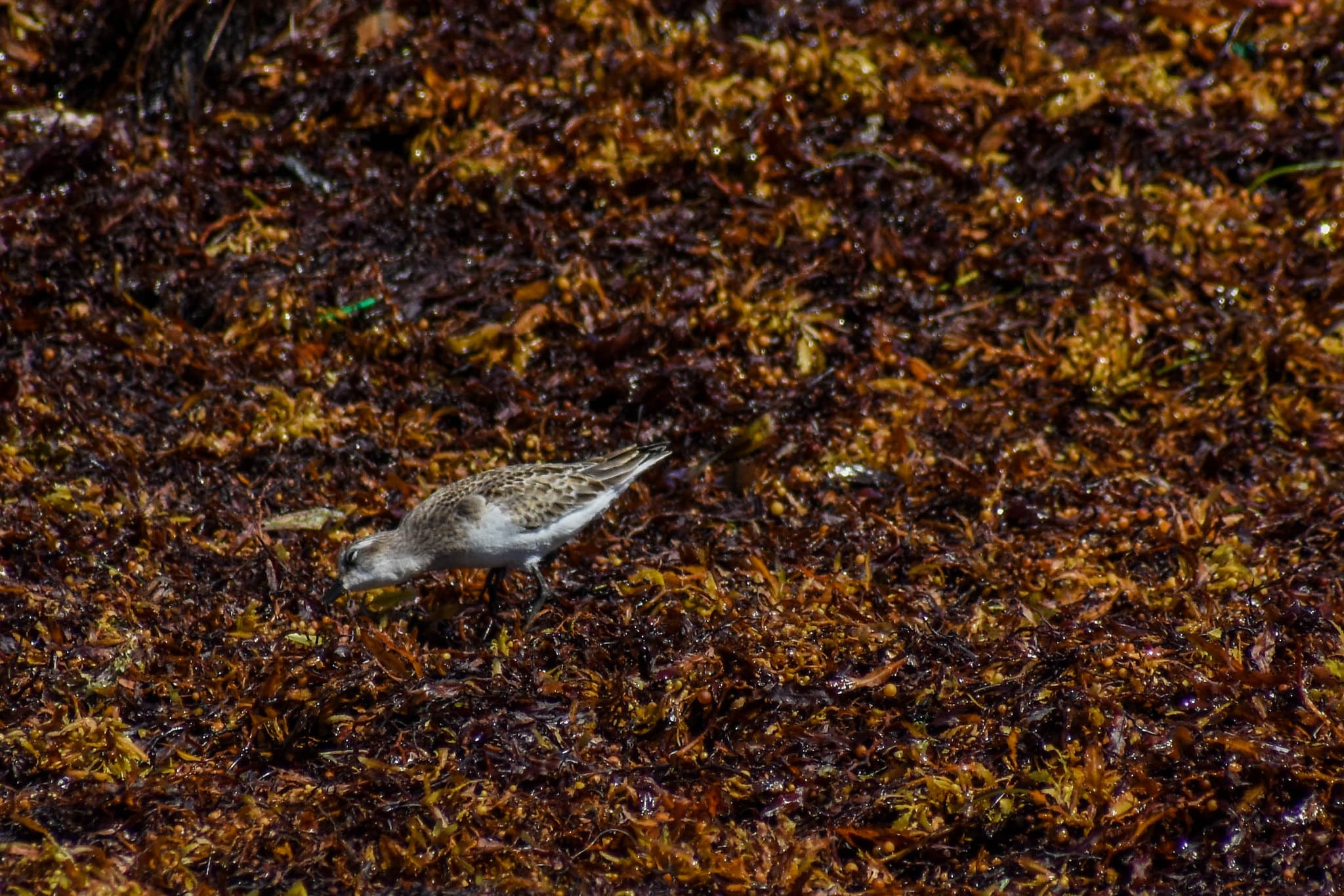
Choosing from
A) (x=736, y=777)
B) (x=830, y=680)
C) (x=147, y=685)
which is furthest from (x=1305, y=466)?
(x=147, y=685)

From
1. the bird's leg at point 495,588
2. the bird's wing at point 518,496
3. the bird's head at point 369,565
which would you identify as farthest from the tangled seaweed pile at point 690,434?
the bird's wing at point 518,496

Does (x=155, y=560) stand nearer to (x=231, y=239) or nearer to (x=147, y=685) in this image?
(x=147, y=685)

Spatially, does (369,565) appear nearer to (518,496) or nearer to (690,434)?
(518,496)

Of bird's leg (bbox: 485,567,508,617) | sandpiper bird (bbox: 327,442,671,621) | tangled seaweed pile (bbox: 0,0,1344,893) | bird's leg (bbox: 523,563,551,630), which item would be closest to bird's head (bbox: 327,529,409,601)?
sandpiper bird (bbox: 327,442,671,621)

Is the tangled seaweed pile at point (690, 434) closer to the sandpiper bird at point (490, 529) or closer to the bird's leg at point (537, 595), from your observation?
the bird's leg at point (537, 595)

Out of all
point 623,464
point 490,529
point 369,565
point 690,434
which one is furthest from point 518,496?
point 690,434

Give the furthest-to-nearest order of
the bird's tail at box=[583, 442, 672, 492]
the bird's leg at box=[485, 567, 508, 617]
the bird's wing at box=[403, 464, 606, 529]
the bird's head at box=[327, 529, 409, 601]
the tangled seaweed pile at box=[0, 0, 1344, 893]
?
the bird's tail at box=[583, 442, 672, 492], the bird's leg at box=[485, 567, 508, 617], the bird's wing at box=[403, 464, 606, 529], the bird's head at box=[327, 529, 409, 601], the tangled seaweed pile at box=[0, 0, 1344, 893]

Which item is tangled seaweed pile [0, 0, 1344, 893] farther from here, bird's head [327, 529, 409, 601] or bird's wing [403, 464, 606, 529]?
bird's wing [403, 464, 606, 529]
